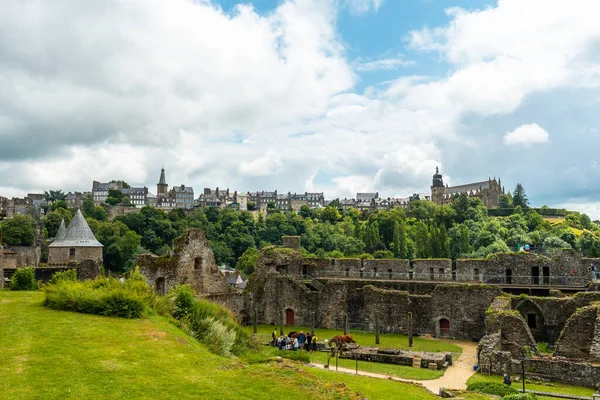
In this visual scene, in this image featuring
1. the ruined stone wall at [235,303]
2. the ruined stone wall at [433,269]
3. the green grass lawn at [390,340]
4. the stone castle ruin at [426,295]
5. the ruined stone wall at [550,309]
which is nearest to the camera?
the stone castle ruin at [426,295]

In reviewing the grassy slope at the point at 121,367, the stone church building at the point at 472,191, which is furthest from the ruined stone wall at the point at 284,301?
the stone church building at the point at 472,191

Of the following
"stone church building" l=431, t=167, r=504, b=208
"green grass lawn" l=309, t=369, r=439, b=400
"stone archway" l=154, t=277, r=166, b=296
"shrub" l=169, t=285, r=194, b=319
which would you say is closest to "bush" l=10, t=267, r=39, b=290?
"stone archway" l=154, t=277, r=166, b=296

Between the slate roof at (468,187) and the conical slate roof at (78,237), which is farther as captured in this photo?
the slate roof at (468,187)

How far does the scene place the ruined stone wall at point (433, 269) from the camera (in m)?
35.8

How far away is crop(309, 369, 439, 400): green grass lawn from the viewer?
15.1 m

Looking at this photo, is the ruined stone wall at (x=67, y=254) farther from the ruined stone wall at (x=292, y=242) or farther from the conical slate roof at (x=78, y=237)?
the ruined stone wall at (x=292, y=242)

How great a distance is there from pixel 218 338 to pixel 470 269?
23773mm

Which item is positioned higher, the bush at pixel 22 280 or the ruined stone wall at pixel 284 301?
the bush at pixel 22 280

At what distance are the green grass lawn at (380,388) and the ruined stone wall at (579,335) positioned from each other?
394 inches

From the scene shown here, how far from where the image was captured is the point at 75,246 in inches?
1791

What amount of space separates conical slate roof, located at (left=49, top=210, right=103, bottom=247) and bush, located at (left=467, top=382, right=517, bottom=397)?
3893 cm

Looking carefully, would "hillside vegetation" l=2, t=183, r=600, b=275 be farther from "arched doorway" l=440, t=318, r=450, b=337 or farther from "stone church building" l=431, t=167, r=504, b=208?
"arched doorway" l=440, t=318, r=450, b=337

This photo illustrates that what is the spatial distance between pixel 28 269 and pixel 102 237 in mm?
73924

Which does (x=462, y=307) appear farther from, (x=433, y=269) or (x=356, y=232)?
(x=356, y=232)
